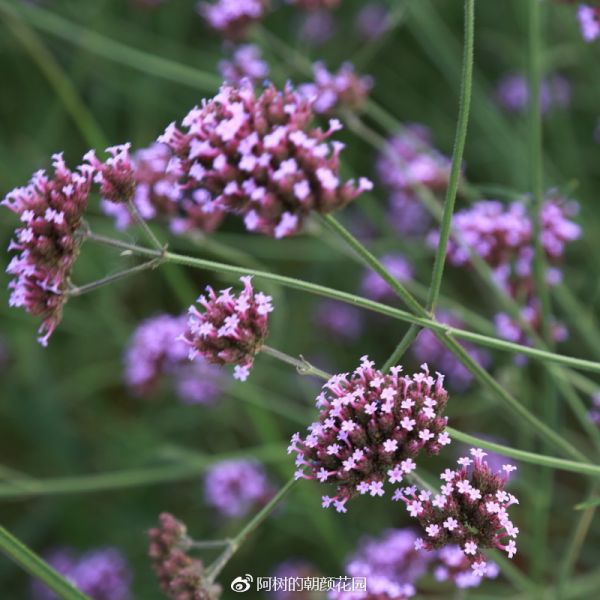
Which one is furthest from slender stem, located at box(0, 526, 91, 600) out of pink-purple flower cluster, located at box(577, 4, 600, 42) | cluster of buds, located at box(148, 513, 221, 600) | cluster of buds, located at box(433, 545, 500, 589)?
pink-purple flower cluster, located at box(577, 4, 600, 42)

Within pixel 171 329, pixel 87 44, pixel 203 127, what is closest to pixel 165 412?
pixel 171 329

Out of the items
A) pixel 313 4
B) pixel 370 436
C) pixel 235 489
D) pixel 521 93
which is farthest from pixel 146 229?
pixel 521 93

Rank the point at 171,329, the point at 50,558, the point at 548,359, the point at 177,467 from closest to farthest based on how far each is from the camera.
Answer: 1. the point at 548,359
2. the point at 177,467
3. the point at 171,329
4. the point at 50,558

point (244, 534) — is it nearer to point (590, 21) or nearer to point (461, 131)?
point (461, 131)

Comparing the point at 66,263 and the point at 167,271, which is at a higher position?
the point at 167,271

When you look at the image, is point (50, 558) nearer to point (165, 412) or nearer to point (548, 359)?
point (165, 412)

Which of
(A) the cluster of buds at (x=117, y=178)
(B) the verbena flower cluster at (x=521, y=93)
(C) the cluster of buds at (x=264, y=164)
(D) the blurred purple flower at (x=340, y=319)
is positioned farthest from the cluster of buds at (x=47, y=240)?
(B) the verbena flower cluster at (x=521, y=93)
